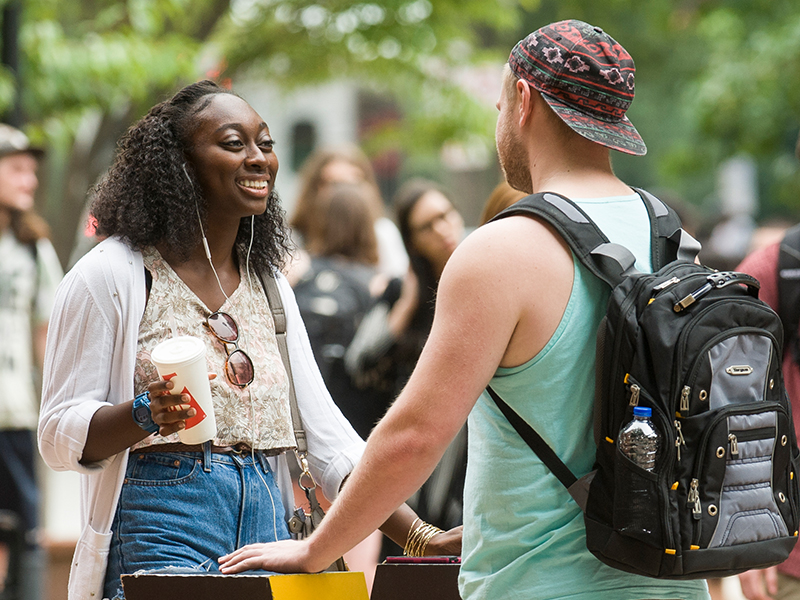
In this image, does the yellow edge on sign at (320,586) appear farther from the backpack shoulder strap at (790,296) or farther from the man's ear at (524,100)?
the backpack shoulder strap at (790,296)

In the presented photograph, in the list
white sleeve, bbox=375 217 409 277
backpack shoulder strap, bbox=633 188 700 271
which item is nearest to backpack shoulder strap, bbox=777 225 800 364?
backpack shoulder strap, bbox=633 188 700 271

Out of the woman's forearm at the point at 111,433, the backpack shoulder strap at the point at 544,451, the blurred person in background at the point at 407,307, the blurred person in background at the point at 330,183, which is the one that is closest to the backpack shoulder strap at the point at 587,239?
the backpack shoulder strap at the point at 544,451

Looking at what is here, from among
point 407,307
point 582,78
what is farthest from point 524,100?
point 407,307

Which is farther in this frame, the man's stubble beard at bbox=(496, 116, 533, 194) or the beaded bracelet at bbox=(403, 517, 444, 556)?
the beaded bracelet at bbox=(403, 517, 444, 556)

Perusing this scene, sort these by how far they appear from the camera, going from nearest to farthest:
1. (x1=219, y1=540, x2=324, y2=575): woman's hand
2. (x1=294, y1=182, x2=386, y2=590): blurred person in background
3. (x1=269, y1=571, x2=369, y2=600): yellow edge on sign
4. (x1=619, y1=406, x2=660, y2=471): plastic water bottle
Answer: (x1=619, y1=406, x2=660, y2=471): plastic water bottle
(x1=269, y1=571, x2=369, y2=600): yellow edge on sign
(x1=219, y1=540, x2=324, y2=575): woman's hand
(x1=294, y1=182, x2=386, y2=590): blurred person in background

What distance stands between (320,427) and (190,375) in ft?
2.15

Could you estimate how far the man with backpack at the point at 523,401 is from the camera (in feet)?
7.64

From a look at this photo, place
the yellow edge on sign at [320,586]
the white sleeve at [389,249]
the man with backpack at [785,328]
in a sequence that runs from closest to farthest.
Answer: the yellow edge on sign at [320,586] → the man with backpack at [785,328] → the white sleeve at [389,249]

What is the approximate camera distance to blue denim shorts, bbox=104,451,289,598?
9.16ft

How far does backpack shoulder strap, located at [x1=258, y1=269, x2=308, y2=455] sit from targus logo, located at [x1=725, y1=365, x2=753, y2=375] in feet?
4.35

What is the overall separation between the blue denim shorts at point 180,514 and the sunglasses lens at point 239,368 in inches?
7.9

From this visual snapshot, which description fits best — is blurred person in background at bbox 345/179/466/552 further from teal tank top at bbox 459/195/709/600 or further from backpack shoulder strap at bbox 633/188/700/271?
teal tank top at bbox 459/195/709/600

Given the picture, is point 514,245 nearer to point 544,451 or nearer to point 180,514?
point 544,451

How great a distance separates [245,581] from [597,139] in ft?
4.24
